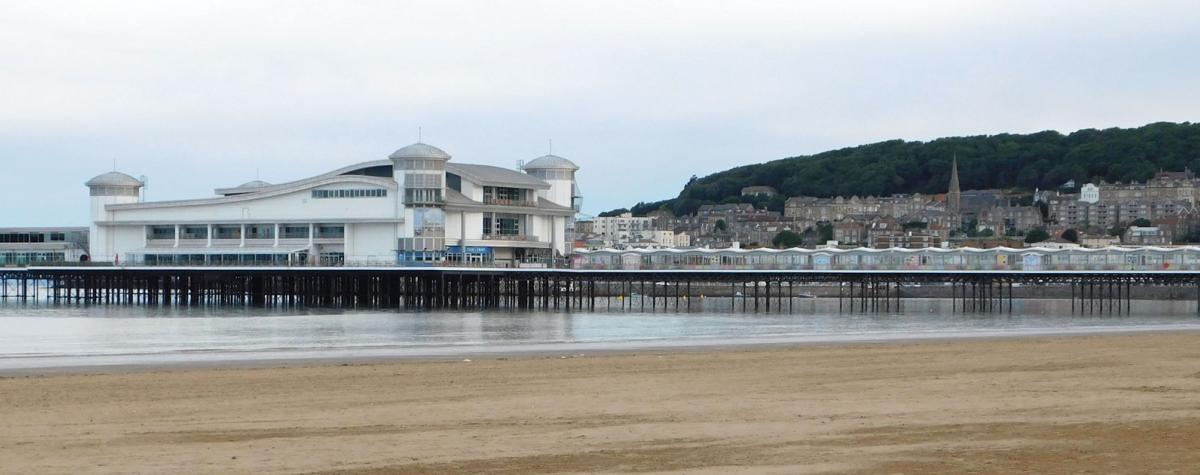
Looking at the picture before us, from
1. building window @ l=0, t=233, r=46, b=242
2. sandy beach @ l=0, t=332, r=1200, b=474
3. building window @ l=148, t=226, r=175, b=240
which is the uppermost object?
building window @ l=148, t=226, r=175, b=240

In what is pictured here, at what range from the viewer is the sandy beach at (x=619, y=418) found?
15227 millimetres

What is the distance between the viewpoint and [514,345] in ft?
122

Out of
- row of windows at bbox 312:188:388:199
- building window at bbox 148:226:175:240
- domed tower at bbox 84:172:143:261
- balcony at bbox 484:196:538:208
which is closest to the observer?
row of windows at bbox 312:188:388:199

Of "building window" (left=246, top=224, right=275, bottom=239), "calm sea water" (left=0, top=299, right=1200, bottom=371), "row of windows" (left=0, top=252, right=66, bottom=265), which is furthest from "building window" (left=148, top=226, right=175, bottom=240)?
"calm sea water" (left=0, top=299, right=1200, bottom=371)

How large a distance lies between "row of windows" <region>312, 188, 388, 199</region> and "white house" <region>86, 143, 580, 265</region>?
49 millimetres

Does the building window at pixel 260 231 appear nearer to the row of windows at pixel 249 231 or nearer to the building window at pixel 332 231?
the row of windows at pixel 249 231

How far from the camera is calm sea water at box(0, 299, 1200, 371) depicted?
34.1 m

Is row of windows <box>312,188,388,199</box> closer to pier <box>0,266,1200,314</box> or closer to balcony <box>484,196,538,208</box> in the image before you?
pier <box>0,266,1200,314</box>

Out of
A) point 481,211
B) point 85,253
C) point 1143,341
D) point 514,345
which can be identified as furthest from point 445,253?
point 1143,341

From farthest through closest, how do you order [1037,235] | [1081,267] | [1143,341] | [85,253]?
[1037,235]
[85,253]
[1081,267]
[1143,341]

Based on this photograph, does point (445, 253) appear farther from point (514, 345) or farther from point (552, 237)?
point (514, 345)

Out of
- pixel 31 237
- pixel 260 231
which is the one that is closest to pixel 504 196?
pixel 260 231

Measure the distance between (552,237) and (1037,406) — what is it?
5936cm

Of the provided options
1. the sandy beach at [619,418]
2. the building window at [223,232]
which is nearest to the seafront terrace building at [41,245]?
the building window at [223,232]
